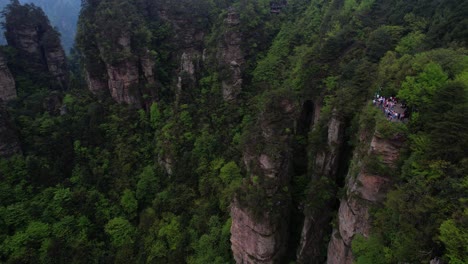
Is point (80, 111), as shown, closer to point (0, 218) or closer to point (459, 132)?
point (0, 218)

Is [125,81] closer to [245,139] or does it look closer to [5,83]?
[5,83]

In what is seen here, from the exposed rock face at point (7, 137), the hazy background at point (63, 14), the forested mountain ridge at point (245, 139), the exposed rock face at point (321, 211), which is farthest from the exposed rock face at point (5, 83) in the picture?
the hazy background at point (63, 14)

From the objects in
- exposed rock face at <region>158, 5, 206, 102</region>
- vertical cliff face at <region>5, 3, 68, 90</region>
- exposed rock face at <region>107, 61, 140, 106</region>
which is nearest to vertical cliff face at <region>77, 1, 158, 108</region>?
exposed rock face at <region>107, 61, 140, 106</region>

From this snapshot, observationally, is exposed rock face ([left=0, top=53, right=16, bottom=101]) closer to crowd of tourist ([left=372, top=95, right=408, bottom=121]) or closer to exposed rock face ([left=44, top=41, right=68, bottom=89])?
exposed rock face ([left=44, top=41, right=68, bottom=89])

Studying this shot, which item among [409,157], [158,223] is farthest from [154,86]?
[409,157]

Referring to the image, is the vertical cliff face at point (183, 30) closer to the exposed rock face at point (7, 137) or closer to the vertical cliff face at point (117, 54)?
the vertical cliff face at point (117, 54)

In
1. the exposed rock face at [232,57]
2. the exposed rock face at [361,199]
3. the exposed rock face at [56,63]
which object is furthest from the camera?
the exposed rock face at [56,63]

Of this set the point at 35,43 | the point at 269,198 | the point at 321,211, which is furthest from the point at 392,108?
the point at 35,43
